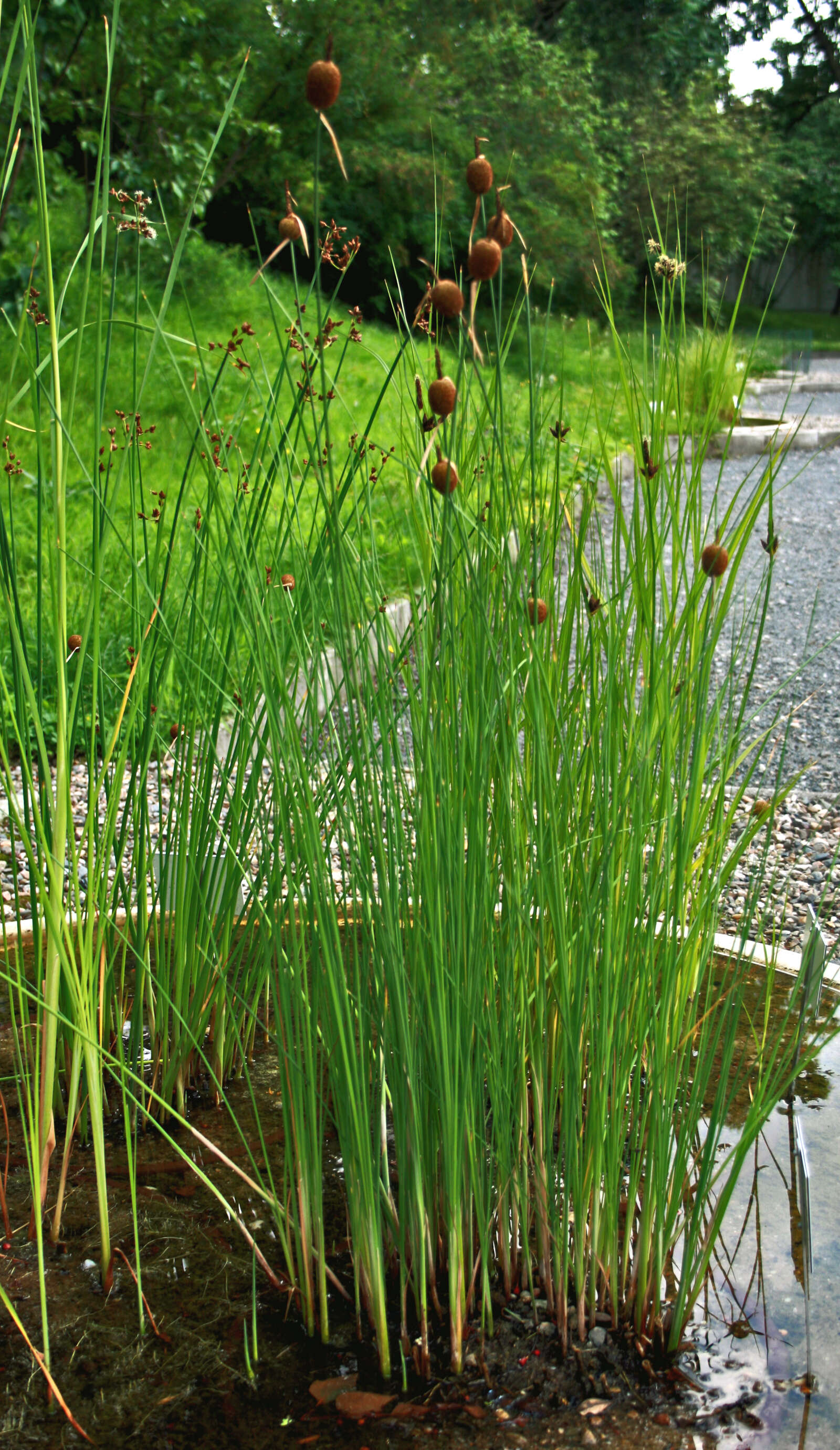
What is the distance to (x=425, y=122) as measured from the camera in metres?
12.3

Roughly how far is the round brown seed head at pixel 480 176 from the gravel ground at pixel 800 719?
1.45ft

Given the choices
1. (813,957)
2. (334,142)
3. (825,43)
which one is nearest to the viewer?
(334,142)

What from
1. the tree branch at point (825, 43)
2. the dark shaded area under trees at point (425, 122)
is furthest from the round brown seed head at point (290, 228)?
the tree branch at point (825, 43)

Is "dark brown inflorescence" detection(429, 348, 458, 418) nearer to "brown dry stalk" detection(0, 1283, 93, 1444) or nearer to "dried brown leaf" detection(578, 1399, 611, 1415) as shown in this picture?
"brown dry stalk" detection(0, 1283, 93, 1444)

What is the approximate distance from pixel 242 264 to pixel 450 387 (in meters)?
10.8

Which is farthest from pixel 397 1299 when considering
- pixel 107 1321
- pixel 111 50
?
pixel 111 50

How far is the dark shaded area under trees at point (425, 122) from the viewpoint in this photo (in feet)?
20.6

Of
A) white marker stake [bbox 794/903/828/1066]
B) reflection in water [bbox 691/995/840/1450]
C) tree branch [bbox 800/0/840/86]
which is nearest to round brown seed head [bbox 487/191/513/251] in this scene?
reflection in water [bbox 691/995/840/1450]

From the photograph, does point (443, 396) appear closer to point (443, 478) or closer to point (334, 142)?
point (443, 478)

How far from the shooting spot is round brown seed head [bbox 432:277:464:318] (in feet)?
2.33

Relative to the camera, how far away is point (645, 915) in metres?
1.21

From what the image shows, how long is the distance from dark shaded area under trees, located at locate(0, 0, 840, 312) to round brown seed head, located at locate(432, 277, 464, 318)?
1.64m

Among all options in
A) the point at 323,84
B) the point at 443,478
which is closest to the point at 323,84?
the point at 323,84

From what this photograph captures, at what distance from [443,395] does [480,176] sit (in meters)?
0.14
